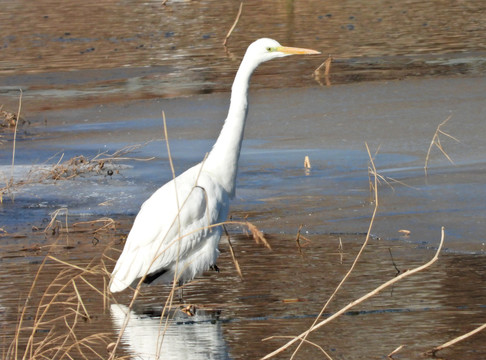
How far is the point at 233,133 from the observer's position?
20.8 feet

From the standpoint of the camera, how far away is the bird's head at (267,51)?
639 cm

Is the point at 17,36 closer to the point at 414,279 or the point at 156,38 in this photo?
the point at 156,38

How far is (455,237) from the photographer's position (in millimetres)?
6430

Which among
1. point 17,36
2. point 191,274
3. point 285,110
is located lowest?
point 17,36

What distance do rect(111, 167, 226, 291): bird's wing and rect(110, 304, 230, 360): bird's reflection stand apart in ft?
0.96

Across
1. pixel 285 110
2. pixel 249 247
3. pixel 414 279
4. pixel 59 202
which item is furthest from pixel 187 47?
pixel 414 279

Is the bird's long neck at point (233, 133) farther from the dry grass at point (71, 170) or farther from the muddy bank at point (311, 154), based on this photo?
the dry grass at point (71, 170)

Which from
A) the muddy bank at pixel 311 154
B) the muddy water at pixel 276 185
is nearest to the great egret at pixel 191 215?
the muddy water at pixel 276 185

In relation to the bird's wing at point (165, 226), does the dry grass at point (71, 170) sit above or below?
below

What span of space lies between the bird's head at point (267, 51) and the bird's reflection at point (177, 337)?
1886mm

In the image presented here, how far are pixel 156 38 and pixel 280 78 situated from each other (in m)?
7.70

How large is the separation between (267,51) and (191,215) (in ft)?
4.16

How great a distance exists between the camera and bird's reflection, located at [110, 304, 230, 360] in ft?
15.4

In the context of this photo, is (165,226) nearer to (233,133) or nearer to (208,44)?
(233,133)
